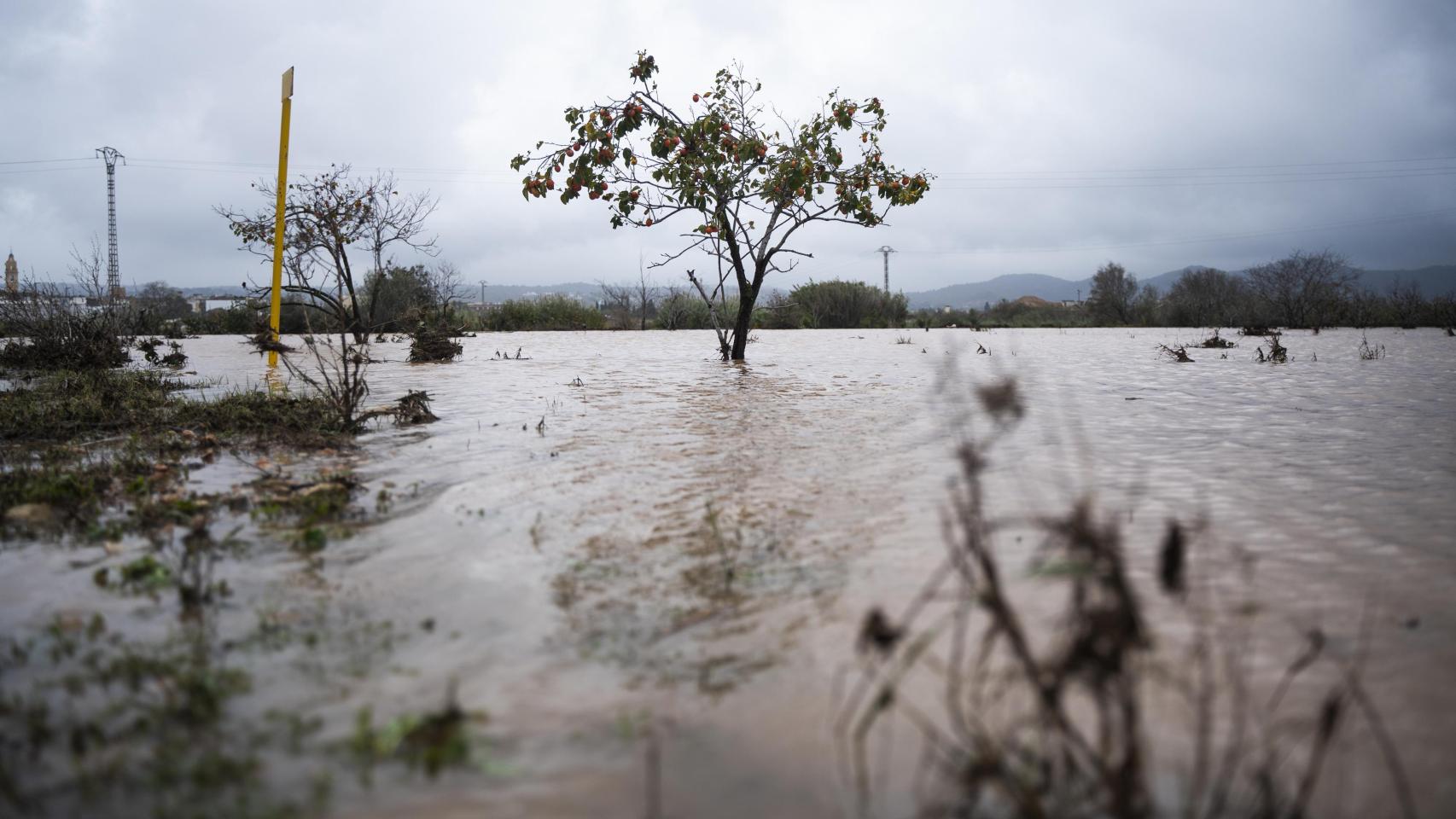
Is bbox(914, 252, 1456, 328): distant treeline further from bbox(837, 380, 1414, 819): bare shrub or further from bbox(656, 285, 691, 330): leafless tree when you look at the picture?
bbox(837, 380, 1414, 819): bare shrub

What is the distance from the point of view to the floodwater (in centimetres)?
180

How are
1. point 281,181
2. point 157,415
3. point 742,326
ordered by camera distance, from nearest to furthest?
point 157,415 → point 281,181 → point 742,326

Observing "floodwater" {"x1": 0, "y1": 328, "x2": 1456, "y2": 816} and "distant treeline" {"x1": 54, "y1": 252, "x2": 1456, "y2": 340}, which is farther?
"distant treeline" {"x1": 54, "y1": 252, "x2": 1456, "y2": 340}

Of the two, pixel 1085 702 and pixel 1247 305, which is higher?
pixel 1247 305

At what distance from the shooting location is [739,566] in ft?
10.3

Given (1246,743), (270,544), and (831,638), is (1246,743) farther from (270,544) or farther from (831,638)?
A: (270,544)

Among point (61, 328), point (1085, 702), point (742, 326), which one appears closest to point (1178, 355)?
point (742, 326)

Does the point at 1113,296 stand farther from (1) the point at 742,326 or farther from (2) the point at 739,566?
(2) the point at 739,566

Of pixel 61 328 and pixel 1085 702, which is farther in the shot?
pixel 61 328

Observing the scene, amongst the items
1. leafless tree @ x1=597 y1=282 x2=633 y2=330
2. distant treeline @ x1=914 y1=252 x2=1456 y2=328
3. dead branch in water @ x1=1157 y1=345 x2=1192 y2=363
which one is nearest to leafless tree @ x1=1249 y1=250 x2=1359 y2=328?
distant treeline @ x1=914 y1=252 x2=1456 y2=328

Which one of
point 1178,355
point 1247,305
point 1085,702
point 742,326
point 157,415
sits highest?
point 1247,305

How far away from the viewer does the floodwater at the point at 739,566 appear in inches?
70.9

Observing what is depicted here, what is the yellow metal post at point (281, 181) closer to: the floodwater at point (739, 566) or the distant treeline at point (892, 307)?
the floodwater at point (739, 566)

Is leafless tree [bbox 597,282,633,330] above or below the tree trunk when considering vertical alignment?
above
